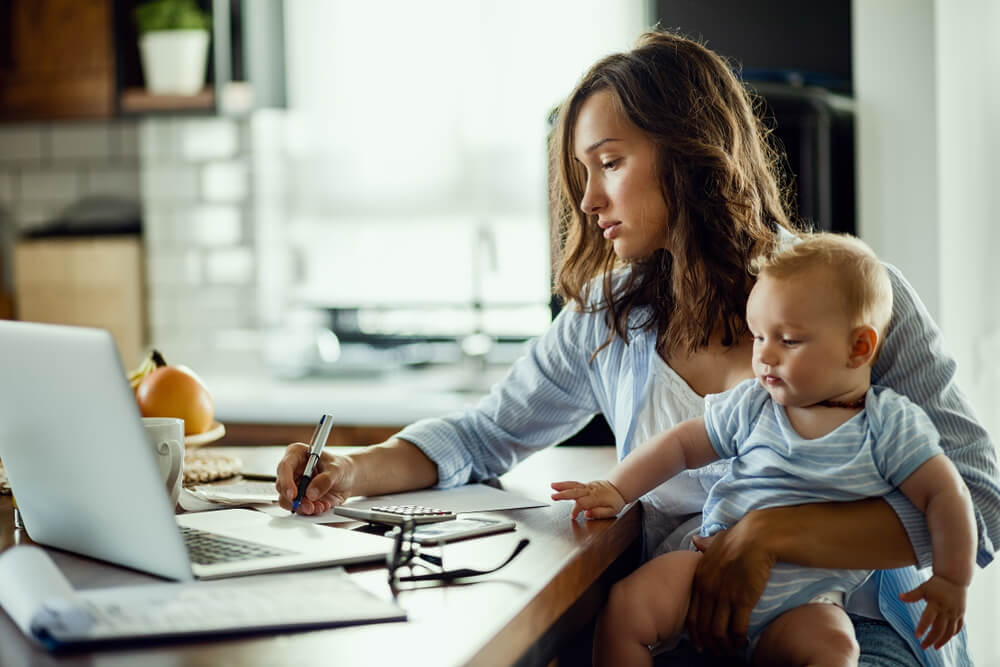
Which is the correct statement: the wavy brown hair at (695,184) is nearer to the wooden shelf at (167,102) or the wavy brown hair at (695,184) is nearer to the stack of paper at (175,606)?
the stack of paper at (175,606)

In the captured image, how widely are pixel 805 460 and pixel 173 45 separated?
3175 millimetres

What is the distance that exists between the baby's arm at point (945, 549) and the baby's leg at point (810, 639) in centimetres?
8

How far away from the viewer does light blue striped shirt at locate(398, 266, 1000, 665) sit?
133 centimetres

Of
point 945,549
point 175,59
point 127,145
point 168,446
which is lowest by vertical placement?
point 945,549

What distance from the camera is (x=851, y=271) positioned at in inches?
49.3

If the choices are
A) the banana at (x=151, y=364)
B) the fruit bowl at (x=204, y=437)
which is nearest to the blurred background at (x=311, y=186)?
the banana at (x=151, y=364)

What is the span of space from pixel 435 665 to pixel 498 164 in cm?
339

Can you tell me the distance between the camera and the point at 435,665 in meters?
0.81

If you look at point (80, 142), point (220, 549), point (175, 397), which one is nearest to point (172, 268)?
point (80, 142)

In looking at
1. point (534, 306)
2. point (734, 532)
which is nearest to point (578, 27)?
point (534, 306)

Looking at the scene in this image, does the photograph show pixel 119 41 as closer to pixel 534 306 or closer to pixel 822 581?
pixel 534 306

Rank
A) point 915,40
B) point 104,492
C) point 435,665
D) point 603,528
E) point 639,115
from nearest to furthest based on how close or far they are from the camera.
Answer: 1. point 435,665
2. point 104,492
3. point 603,528
4. point 639,115
5. point 915,40

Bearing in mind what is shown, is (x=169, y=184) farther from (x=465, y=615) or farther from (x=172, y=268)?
(x=465, y=615)

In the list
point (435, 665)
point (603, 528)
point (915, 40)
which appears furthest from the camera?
point (915, 40)
